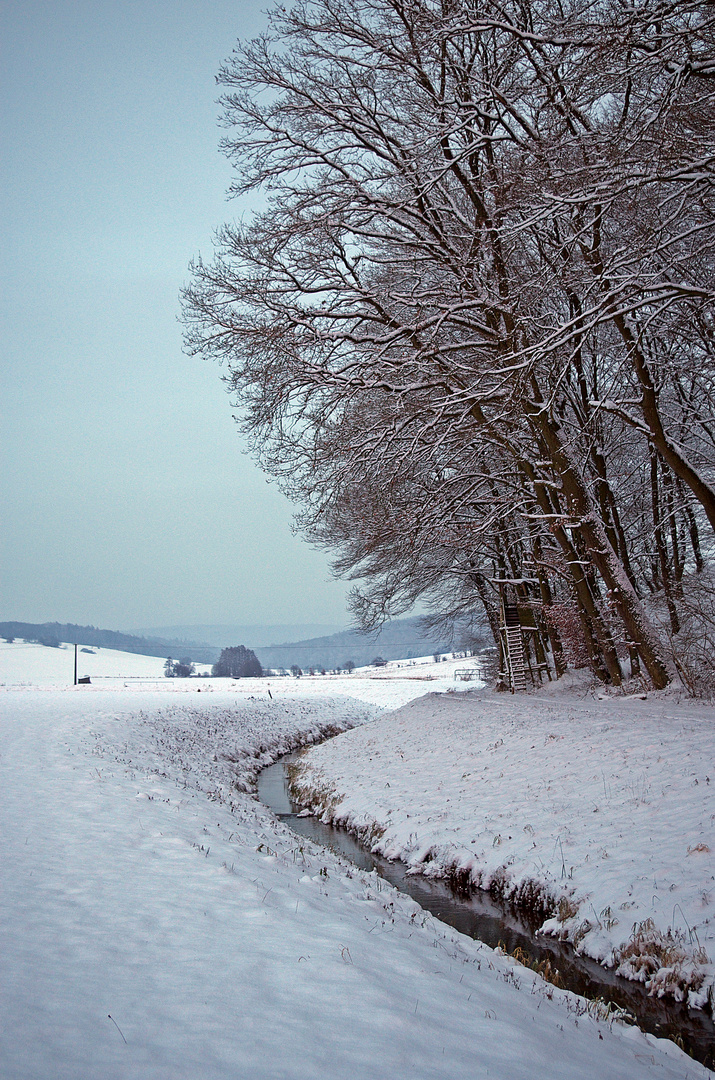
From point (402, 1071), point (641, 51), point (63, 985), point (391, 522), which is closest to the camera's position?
point (402, 1071)

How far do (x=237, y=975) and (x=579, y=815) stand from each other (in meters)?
5.34

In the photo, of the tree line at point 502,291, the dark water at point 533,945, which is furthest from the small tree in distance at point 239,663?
the dark water at point 533,945

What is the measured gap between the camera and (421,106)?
36.8 feet

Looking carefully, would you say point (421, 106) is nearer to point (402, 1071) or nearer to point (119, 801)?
point (119, 801)

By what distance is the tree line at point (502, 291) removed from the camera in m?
8.00

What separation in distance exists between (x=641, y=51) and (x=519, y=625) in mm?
15672

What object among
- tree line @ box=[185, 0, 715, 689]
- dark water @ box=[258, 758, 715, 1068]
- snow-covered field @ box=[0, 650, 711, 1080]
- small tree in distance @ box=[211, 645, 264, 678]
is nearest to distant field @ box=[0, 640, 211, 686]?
small tree in distance @ box=[211, 645, 264, 678]

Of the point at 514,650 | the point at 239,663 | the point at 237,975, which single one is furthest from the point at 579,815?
the point at 239,663

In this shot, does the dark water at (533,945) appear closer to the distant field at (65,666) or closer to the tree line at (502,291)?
the tree line at (502,291)

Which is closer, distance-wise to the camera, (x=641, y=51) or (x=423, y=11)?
(x=641, y=51)

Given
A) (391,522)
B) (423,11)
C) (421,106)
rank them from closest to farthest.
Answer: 1. (423,11)
2. (421,106)
3. (391,522)

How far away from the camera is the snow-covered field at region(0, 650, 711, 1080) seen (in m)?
3.20

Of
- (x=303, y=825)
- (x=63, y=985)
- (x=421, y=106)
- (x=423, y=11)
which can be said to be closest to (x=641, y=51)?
(x=423, y=11)

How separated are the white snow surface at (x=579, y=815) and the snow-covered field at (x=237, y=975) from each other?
1140mm
